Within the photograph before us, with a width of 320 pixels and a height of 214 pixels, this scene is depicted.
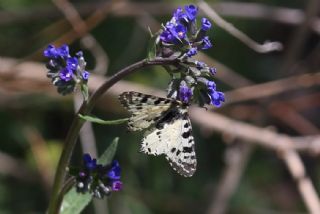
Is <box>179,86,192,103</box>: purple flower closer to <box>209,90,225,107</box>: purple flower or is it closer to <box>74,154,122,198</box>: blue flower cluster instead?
<box>209,90,225,107</box>: purple flower

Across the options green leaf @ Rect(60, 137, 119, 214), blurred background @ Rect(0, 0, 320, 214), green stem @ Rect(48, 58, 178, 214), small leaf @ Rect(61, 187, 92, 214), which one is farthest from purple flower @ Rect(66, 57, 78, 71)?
blurred background @ Rect(0, 0, 320, 214)

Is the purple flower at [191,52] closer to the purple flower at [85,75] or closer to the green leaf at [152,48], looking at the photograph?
the green leaf at [152,48]

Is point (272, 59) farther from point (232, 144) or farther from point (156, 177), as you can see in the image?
point (156, 177)

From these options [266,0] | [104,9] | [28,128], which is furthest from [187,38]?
→ [266,0]

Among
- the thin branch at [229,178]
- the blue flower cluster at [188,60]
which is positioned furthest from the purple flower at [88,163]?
the thin branch at [229,178]

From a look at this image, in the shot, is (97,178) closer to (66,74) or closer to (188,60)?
(66,74)

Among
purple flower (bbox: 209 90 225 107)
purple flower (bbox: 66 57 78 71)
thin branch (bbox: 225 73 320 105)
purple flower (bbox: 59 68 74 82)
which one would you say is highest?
→ thin branch (bbox: 225 73 320 105)
